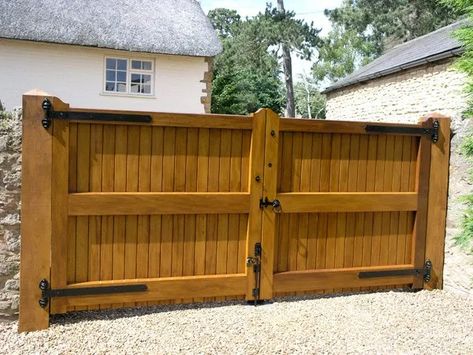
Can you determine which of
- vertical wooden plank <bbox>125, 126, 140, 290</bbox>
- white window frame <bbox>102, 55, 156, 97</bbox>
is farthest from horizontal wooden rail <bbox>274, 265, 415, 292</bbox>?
white window frame <bbox>102, 55, 156, 97</bbox>

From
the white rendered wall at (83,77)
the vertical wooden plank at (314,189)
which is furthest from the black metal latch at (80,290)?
the white rendered wall at (83,77)

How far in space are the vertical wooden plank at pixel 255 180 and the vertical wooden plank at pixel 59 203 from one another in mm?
1632

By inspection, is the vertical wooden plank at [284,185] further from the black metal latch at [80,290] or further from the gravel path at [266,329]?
the black metal latch at [80,290]

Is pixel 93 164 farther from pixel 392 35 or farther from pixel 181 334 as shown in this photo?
pixel 392 35

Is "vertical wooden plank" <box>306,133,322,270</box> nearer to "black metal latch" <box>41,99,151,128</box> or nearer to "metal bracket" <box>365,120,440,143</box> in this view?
"metal bracket" <box>365,120,440,143</box>

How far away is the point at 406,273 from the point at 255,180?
1987 millimetres

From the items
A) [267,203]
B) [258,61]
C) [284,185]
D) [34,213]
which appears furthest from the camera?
[258,61]

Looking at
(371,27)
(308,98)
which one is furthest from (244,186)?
(308,98)

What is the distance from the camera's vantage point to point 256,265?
4.68m

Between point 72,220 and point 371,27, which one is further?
point 371,27

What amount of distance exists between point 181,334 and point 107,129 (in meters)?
1.83

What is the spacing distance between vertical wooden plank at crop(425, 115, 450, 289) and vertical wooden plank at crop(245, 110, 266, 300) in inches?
76.5

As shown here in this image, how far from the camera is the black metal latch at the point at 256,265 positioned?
4.65 m

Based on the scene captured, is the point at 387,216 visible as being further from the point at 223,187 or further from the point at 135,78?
the point at 135,78
